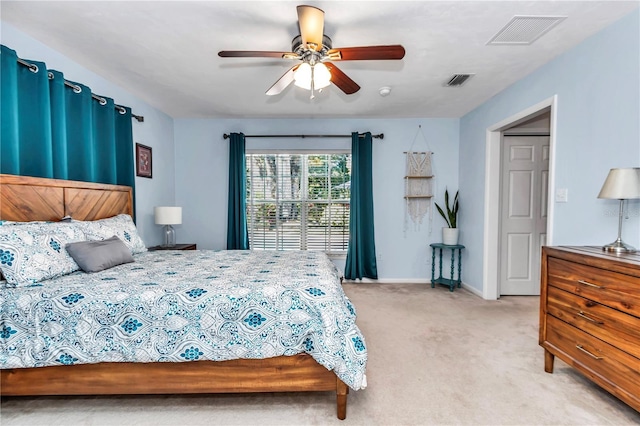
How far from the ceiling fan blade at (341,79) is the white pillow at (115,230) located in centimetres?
224

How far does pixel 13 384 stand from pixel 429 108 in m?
4.59

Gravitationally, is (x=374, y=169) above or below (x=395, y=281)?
above

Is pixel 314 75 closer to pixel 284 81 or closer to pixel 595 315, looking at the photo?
pixel 284 81

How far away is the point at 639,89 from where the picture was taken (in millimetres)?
1900

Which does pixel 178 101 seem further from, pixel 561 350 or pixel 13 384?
pixel 561 350

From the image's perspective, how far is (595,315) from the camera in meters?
1.76

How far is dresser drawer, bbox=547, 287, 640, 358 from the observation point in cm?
156

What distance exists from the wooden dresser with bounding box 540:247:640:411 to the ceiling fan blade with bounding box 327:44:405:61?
1702mm

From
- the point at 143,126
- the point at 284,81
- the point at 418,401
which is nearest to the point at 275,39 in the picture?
the point at 284,81

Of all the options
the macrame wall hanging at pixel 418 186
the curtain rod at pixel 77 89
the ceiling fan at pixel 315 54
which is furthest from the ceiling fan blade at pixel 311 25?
the macrame wall hanging at pixel 418 186

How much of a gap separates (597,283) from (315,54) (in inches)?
87.4

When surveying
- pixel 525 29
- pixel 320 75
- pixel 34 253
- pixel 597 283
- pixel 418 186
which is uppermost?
pixel 525 29

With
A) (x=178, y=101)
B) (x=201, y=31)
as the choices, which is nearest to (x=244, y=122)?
(x=178, y=101)

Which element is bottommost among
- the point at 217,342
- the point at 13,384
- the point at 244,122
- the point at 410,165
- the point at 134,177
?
the point at 13,384
